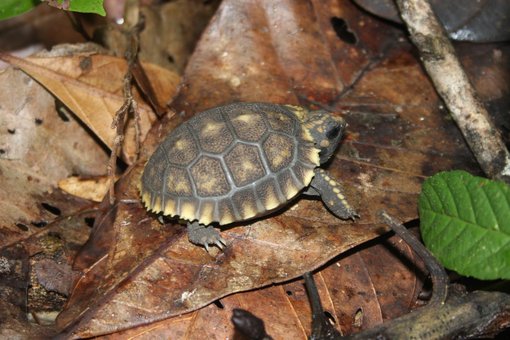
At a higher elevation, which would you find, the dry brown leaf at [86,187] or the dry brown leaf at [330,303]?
the dry brown leaf at [330,303]

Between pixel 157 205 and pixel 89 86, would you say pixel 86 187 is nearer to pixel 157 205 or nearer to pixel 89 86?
pixel 89 86

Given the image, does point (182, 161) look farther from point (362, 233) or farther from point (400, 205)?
point (400, 205)

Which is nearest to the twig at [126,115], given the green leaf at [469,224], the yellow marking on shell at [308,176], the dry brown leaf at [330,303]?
the dry brown leaf at [330,303]

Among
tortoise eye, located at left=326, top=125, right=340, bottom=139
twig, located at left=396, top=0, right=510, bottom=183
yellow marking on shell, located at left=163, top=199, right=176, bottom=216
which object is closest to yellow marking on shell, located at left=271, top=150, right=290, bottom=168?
tortoise eye, located at left=326, top=125, right=340, bottom=139

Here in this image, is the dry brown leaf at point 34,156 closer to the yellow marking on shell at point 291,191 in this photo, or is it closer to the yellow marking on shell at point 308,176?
the yellow marking on shell at point 291,191

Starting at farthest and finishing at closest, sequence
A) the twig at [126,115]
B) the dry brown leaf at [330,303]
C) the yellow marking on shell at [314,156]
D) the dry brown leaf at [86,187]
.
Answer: the dry brown leaf at [86,187], the twig at [126,115], the yellow marking on shell at [314,156], the dry brown leaf at [330,303]

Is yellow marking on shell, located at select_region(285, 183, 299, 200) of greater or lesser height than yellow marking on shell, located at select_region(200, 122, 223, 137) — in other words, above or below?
below

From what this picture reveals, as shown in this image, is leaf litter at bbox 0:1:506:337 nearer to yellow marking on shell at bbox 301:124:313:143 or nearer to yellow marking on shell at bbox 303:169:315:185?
yellow marking on shell at bbox 303:169:315:185

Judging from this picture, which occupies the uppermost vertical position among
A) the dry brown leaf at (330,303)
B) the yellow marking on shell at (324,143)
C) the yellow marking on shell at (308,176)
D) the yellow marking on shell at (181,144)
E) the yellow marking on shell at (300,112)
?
the yellow marking on shell at (300,112)
